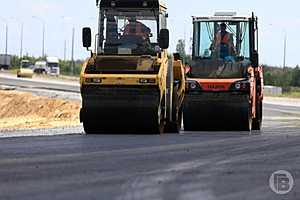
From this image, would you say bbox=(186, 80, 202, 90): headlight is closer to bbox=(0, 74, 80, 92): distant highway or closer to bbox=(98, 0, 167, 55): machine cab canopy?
bbox=(98, 0, 167, 55): machine cab canopy

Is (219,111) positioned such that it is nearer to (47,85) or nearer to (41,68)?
(47,85)

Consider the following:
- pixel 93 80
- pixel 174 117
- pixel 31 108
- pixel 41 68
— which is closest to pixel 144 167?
pixel 93 80

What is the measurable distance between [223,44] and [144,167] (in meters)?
11.8

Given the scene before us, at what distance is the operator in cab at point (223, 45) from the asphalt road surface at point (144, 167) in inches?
180

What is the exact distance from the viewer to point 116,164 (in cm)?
1541

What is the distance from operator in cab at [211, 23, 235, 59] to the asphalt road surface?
4.57 meters

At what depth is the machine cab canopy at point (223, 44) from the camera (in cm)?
2589

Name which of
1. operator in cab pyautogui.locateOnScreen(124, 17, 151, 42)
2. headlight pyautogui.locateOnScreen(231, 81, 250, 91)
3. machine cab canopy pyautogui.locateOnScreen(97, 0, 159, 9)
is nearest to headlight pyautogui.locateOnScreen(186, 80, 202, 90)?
headlight pyautogui.locateOnScreen(231, 81, 250, 91)

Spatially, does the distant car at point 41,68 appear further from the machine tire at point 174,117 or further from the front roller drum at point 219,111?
the machine tire at point 174,117

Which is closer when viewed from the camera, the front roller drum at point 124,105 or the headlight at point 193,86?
the front roller drum at point 124,105

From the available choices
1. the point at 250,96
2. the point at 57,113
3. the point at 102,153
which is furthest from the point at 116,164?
A: the point at 57,113

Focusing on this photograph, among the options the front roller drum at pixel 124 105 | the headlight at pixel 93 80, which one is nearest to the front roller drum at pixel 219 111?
the front roller drum at pixel 124 105

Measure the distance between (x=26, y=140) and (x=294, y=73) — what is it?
8651 centimetres

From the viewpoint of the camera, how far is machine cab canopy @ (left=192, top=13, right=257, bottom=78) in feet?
84.9
